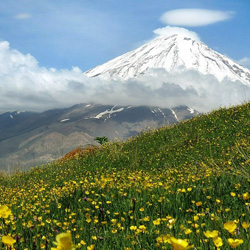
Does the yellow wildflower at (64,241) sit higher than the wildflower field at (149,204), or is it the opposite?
the yellow wildflower at (64,241)

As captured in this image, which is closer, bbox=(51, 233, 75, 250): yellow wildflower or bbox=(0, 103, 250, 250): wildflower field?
bbox=(51, 233, 75, 250): yellow wildflower

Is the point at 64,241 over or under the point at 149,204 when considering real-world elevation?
over

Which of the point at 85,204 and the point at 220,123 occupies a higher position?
the point at 220,123

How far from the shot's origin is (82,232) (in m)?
4.55

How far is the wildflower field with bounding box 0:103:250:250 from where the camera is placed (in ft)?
11.4

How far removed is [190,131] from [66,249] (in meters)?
17.0

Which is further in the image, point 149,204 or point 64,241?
point 149,204

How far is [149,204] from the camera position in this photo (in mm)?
5383

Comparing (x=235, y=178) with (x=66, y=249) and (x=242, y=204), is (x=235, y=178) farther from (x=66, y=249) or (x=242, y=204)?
(x=66, y=249)

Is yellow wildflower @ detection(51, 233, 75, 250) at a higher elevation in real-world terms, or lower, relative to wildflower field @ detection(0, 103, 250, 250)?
higher

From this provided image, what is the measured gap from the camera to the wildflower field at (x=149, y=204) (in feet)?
11.4

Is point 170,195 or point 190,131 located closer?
point 170,195

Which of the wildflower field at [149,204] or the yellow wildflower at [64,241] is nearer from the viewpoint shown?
the yellow wildflower at [64,241]

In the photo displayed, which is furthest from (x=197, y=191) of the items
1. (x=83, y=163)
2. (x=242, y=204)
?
(x=83, y=163)
